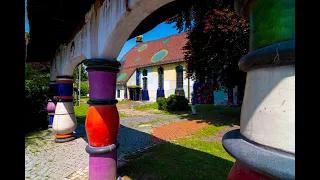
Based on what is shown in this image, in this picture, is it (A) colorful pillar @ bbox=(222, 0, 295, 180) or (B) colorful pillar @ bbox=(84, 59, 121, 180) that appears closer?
(A) colorful pillar @ bbox=(222, 0, 295, 180)

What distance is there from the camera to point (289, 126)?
2.39ft

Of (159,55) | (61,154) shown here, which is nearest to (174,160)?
(61,154)

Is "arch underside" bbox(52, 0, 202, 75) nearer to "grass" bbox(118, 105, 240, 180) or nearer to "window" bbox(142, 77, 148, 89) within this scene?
"grass" bbox(118, 105, 240, 180)

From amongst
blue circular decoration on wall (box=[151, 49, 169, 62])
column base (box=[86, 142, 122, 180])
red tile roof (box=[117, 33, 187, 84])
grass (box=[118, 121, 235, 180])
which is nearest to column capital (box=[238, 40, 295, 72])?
column base (box=[86, 142, 122, 180])

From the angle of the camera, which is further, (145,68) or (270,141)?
(145,68)

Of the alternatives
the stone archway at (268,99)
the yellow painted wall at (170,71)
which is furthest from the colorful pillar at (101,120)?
the yellow painted wall at (170,71)

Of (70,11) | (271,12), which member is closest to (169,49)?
(70,11)

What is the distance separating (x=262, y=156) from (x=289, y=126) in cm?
15

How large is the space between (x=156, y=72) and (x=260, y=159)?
22074 millimetres

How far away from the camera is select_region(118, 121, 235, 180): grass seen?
3.58 m

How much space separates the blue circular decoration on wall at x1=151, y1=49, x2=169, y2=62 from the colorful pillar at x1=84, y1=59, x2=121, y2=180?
1972cm

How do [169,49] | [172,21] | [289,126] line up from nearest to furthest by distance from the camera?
1. [289,126]
2. [172,21]
3. [169,49]

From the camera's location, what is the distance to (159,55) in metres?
23.2
